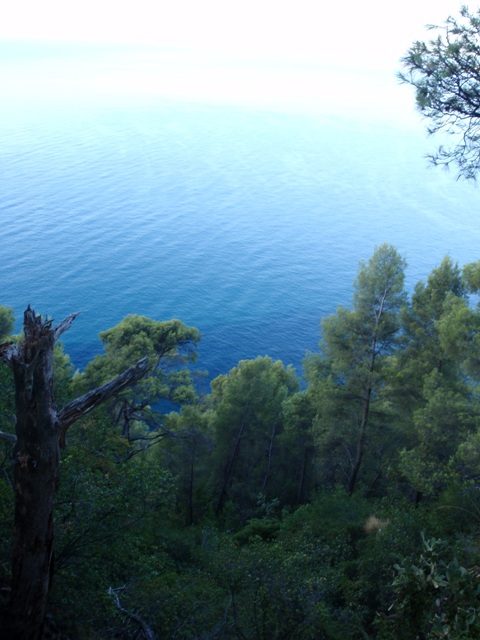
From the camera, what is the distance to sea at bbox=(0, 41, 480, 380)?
48.4 meters

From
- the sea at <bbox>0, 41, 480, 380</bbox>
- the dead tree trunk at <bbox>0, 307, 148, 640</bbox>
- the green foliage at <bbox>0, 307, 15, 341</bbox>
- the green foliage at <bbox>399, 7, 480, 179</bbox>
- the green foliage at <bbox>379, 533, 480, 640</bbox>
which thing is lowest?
the green foliage at <bbox>379, 533, 480, 640</bbox>

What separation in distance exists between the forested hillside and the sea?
56.6 feet

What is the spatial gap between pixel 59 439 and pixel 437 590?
14.8ft

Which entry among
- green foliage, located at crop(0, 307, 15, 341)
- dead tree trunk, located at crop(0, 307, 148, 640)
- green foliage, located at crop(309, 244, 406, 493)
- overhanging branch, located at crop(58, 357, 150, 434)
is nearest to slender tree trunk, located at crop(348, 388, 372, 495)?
green foliage, located at crop(309, 244, 406, 493)

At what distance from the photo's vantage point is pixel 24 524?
19.8ft

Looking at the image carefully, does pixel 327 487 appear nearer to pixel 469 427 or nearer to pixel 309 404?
pixel 309 404

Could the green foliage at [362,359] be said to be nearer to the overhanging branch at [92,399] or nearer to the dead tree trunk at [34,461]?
the overhanging branch at [92,399]

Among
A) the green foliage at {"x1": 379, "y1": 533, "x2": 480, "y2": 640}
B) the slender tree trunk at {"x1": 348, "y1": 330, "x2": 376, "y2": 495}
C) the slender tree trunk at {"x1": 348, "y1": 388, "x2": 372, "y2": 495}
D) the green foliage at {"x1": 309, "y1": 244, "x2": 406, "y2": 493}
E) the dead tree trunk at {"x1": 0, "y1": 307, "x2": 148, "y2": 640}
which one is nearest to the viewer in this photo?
the green foliage at {"x1": 379, "y1": 533, "x2": 480, "y2": 640}

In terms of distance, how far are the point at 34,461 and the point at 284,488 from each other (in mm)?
20117

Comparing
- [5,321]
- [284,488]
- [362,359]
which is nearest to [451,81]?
[362,359]

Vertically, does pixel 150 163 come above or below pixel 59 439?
above

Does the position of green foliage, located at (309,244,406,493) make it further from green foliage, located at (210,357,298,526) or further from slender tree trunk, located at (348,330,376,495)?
green foliage, located at (210,357,298,526)

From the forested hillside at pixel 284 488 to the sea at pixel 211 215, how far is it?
56.6 ft

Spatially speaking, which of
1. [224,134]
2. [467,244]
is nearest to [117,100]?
[224,134]
